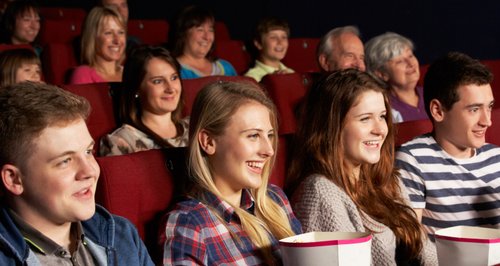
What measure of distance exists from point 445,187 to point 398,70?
115 cm

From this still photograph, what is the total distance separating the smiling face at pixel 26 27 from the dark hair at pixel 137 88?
163cm

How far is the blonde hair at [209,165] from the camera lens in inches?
Answer: 67.1

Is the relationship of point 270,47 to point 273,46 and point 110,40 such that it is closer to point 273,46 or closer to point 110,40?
point 273,46

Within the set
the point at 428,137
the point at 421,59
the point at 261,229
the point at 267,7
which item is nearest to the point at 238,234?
the point at 261,229

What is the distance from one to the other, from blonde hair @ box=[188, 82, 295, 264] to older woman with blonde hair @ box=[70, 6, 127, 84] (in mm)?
1602

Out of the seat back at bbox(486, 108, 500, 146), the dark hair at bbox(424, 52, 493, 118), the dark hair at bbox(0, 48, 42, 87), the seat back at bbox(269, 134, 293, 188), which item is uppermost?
the dark hair at bbox(0, 48, 42, 87)

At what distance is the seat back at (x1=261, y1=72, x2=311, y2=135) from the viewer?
2.97 meters

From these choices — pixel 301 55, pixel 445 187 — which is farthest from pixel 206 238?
pixel 301 55

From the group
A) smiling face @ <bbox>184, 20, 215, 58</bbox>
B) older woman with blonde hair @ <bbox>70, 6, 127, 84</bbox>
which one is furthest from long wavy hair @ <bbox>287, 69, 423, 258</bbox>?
smiling face @ <bbox>184, 20, 215, 58</bbox>

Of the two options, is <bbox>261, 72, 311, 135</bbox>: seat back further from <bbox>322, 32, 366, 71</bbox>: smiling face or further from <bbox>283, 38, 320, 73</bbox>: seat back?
<bbox>283, 38, 320, 73</bbox>: seat back

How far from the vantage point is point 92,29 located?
3.52 meters

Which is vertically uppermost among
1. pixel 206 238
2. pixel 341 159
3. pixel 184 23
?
pixel 184 23

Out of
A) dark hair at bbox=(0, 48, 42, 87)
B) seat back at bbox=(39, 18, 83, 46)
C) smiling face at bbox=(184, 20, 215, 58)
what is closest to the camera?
dark hair at bbox=(0, 48, 42, 87)

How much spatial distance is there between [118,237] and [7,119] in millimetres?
303
